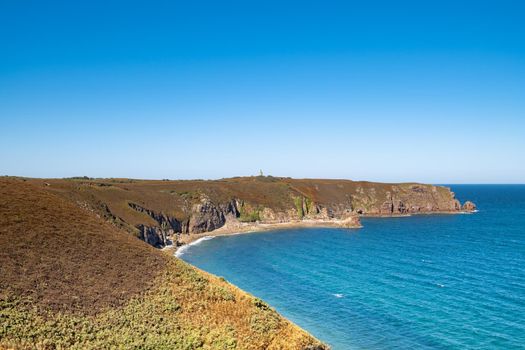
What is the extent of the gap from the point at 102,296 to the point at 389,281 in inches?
2122

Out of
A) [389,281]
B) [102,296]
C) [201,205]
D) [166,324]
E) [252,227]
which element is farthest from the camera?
[252,227]

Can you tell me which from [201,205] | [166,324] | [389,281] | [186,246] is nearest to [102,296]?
[166,324]

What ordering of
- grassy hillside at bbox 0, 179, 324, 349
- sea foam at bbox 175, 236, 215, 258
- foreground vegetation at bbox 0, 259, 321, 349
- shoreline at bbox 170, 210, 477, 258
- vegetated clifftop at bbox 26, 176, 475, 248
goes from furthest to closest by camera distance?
1. shoreline at bbox 170, 210, 477, 258
2. vegetated clifftop at bbox 26, 176, 475, 248
3. sea foam at bbox 175, 236, 215, 258
4. grassy hillside at bbox 0, 179, 324, 349
5. foreground vegetation at bbox 0, 259, 321, 349

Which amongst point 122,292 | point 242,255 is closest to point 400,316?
point 122,292

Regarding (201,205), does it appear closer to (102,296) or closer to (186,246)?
(186,246)

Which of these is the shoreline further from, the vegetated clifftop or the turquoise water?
the turquoise water

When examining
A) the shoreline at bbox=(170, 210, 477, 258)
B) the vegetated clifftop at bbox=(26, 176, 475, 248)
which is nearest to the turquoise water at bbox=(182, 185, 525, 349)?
the shoreline at bbox=(170, 210, 477, 258)

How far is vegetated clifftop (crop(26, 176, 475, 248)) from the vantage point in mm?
103062

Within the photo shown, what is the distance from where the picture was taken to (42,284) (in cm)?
3120

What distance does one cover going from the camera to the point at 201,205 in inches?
5595

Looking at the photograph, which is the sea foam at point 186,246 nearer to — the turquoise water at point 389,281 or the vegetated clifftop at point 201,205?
the turquoise water at point 389,281

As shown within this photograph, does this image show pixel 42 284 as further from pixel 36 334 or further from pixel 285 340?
pixel 285 340

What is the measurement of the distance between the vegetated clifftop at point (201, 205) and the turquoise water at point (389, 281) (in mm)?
14677

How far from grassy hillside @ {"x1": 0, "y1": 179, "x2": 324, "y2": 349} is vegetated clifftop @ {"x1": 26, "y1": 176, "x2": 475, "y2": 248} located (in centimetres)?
5471
